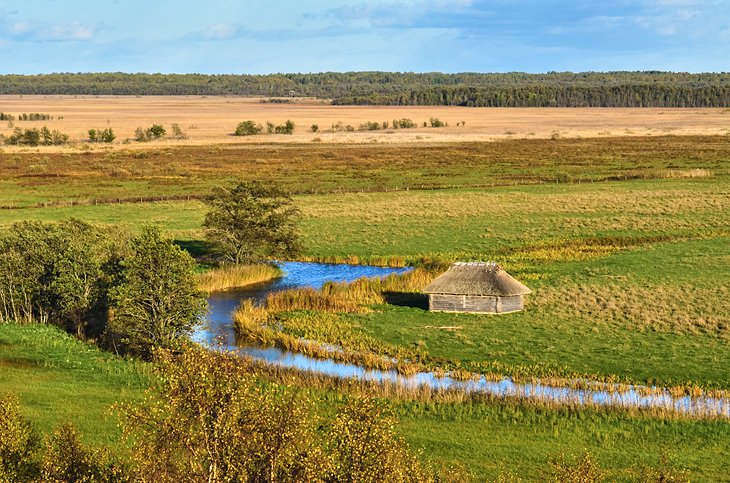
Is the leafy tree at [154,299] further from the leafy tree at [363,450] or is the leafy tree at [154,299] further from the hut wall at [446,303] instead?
the leafy tree at [363,450]

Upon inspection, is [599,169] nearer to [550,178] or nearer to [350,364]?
[550,178]

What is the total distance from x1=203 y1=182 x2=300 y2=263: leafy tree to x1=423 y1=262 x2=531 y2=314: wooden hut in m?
14.0

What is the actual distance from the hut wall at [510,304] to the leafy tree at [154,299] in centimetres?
1200

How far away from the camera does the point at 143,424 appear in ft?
51.1

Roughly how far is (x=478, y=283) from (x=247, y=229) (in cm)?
1626

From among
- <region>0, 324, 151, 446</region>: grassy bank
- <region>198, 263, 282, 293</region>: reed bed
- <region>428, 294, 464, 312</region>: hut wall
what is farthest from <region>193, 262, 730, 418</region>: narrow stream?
<region>428, 294, 464, 312</region>: hut wall

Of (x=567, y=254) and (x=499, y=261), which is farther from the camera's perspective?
(x=567, y=254)

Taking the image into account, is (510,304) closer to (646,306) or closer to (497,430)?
(646,306)

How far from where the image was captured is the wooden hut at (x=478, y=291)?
38406 mm

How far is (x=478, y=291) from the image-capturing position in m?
38.4

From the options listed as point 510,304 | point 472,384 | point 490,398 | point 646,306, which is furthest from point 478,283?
point 490,398

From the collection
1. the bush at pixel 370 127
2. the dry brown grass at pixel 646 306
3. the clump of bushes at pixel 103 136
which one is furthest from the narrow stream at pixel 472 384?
the bush at pixel 370 127

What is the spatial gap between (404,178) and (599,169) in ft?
70.5

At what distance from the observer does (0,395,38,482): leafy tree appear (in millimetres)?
17280
